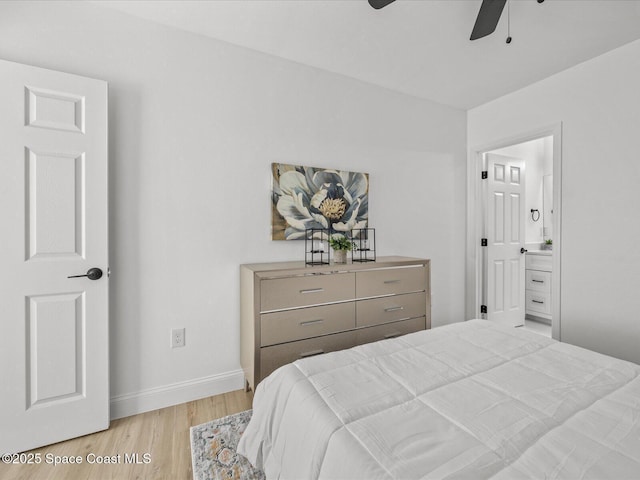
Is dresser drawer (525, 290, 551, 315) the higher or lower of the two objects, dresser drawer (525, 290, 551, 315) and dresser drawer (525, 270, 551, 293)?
the lower

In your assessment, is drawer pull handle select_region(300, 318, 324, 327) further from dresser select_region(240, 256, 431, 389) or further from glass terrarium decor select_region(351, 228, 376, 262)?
glass terrarium decor select_region(351, 228, 376, 262)

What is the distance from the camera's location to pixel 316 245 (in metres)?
2.73

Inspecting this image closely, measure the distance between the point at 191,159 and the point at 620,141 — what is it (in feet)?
10.5

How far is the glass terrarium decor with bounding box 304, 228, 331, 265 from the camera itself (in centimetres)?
266

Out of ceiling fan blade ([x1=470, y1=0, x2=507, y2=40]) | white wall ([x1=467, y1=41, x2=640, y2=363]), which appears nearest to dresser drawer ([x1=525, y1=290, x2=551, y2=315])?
white wall ([x1=467, y1=41, x2=640, y2=363])

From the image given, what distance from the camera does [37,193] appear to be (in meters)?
1.75

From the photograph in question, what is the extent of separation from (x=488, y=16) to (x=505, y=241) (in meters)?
2.72

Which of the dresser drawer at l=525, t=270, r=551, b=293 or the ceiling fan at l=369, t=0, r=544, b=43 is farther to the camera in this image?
the dresser drawer at l=525, t=270, r=551, b=293

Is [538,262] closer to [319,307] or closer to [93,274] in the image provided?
[319,307]

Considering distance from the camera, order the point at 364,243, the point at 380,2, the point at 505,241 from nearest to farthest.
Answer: the point at 380,2, the point at 364,243, the point at 505,241

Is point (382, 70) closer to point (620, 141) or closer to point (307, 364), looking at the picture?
point (620, 141)

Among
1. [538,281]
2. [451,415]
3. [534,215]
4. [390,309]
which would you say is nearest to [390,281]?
[390,309]

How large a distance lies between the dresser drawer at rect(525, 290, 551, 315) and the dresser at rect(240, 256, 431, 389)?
90.5 inches

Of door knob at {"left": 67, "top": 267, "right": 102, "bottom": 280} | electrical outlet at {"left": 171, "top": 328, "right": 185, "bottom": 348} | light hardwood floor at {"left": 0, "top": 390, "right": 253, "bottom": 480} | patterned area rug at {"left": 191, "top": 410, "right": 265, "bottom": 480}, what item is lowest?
light hardwood floor at {"left": 0, "top": 390, "right": 253, "bottom": 480}
